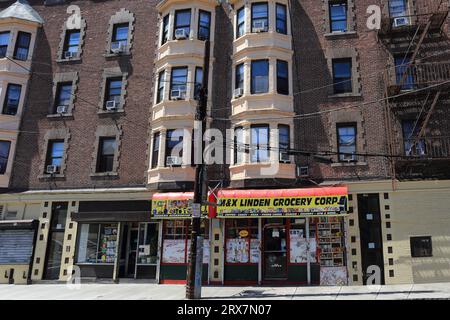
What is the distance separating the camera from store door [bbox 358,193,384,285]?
17703 millimetres

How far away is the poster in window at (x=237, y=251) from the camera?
19.0 metres

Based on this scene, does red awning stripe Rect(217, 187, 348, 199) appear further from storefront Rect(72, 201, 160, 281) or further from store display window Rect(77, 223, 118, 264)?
store display window Rect(77, 223, 118, 264)

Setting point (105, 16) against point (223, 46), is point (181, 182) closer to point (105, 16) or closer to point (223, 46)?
point (223, 46)

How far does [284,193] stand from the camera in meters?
18.0

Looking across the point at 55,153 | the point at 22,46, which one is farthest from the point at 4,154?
the point at 22,46

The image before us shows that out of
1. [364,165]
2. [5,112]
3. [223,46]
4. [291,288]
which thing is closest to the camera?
[291,288]

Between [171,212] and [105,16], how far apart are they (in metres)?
12.6

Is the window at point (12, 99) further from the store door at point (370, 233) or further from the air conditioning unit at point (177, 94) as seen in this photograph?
the store door at point (370, 233)

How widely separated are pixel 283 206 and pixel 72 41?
15.9m

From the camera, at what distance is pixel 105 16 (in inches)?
953

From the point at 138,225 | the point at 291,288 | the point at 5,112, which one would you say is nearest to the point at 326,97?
the point at 291,288

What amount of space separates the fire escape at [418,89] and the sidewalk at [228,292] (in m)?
4.97

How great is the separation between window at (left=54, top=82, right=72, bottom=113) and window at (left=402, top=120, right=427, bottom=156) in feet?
57.5

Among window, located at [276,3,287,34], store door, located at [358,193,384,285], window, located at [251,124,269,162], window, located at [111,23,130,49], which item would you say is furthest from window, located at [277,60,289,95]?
window, located at [111,23,130,49]
